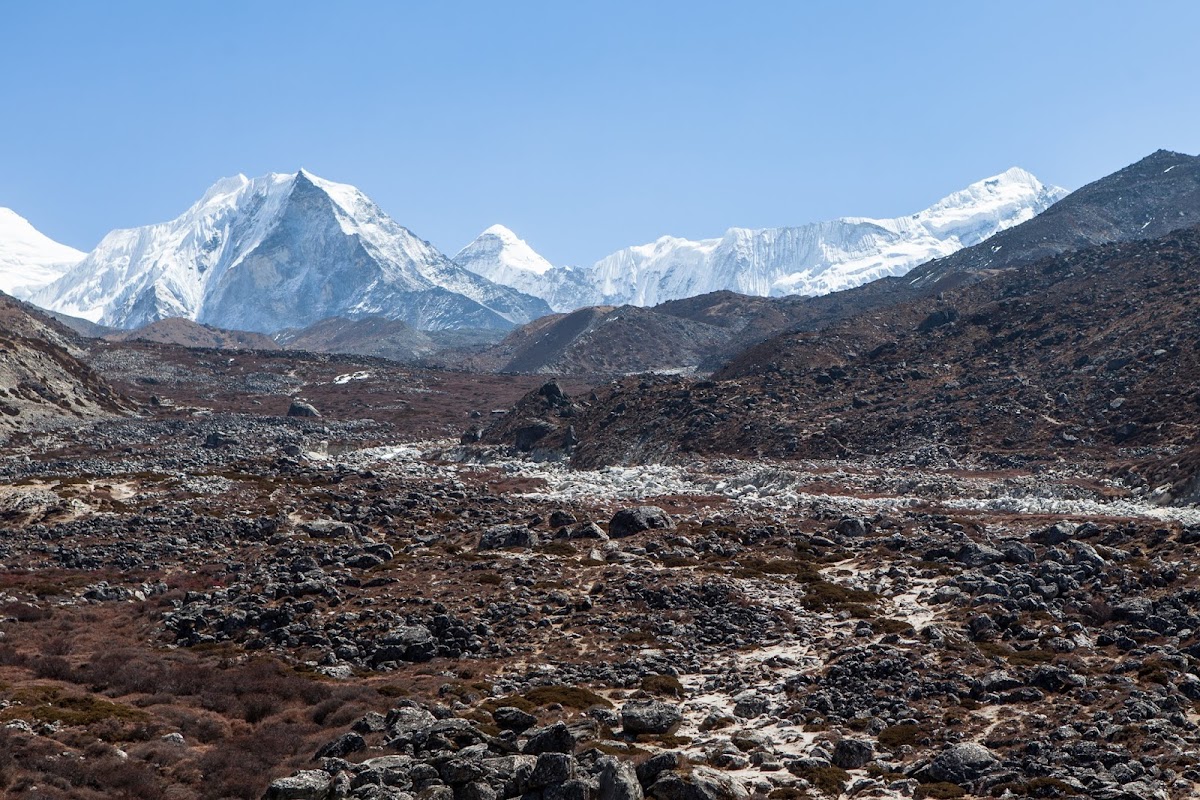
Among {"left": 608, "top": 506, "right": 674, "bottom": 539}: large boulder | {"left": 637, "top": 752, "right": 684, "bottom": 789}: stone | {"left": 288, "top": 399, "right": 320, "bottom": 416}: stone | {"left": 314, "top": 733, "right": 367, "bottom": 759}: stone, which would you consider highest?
{"left": 288, "top": 399, "right": 320, "bottom": 416}: stone

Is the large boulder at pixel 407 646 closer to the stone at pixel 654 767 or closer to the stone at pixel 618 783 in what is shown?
the stone at pixel 654 767

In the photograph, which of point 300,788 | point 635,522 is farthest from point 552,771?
point 635,522

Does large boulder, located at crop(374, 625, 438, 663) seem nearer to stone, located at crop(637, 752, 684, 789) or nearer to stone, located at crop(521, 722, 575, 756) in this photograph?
stone, located at crop(521, 722, 575, 756)

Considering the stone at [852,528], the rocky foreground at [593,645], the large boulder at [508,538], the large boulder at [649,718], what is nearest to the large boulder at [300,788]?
the rocky foreground at [593,645]

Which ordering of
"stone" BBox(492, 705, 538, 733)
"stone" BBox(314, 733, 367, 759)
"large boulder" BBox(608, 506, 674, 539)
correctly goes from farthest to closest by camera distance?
"large boulder" BBox(608, 506, 674, 539)
"stone" BBox(492, 705, 538, 733)
"stone" BBox(314, 733, 367, 759)

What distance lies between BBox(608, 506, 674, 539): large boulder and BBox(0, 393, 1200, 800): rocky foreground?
0.20m

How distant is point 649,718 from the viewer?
91.2 feet

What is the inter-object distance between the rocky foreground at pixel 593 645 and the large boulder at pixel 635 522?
7.7 inches

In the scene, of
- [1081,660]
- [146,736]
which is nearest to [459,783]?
[146,736]

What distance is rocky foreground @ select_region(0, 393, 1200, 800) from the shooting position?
950 inches

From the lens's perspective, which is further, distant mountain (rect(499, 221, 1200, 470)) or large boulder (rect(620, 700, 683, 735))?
distant mountain (rect(499, 221, 1200, 470))

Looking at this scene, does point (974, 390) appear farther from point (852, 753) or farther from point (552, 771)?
point (552, 771)

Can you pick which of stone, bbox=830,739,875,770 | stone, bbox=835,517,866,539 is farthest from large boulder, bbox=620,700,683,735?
stone, bbox=835,517,866,539

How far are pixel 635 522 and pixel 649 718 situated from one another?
27.7 metres
